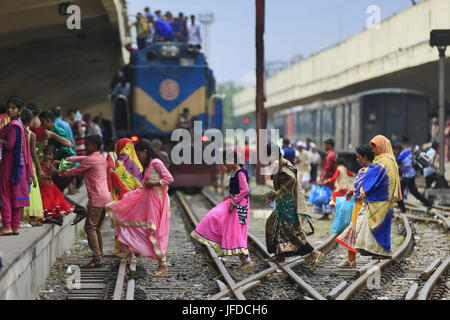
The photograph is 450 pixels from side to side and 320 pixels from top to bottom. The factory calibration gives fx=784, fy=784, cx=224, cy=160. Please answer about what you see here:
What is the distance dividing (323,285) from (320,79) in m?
28.5

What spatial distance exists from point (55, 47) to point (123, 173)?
12.9 meters

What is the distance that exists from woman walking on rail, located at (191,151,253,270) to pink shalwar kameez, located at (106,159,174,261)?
0.58 m

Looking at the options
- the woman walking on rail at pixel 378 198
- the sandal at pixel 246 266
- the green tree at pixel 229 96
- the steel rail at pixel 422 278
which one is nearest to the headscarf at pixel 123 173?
the sandal at pixel 246 266

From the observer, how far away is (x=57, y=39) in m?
21.1

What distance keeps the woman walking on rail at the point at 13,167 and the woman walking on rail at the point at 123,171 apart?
148 cm

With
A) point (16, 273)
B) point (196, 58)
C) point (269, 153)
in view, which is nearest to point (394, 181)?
point (269, 153)

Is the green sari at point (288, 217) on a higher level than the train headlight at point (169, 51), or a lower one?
lower

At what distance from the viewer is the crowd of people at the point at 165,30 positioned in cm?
2047

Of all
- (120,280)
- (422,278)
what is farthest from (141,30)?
(422,278)

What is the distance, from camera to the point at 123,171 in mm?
10086

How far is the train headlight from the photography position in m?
19.8

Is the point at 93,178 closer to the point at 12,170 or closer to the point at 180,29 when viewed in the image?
the point at 12,170

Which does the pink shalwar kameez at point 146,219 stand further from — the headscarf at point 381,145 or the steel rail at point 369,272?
the headscarf at point 381,145

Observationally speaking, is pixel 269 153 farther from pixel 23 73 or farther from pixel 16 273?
pixel 23 73
